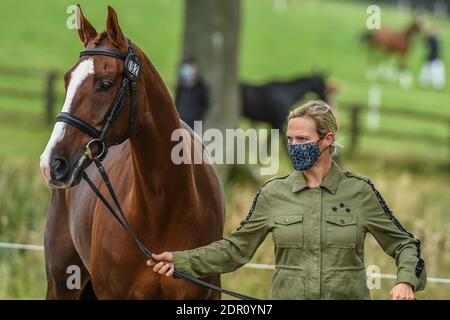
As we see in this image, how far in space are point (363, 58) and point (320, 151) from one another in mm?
31707

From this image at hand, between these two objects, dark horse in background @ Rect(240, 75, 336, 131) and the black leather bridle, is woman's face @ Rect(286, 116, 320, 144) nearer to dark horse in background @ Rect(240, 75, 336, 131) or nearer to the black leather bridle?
the black leather bridle

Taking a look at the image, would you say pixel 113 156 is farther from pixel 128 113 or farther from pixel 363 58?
pixel 363 58

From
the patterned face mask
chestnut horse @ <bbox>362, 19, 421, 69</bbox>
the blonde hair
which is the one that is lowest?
the patterned face mask

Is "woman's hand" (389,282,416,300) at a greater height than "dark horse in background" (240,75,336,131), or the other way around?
"dark horse in background" (240,75,336,131)

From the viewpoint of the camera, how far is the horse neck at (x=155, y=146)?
211 inches

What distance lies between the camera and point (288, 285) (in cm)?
443

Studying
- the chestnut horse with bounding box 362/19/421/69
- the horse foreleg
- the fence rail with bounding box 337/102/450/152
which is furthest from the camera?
the chestnut horse with bounding box 362/19/421/69

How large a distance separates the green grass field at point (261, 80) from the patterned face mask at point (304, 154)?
397 cm

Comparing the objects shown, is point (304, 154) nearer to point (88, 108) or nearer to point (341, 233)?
point (341, 233)

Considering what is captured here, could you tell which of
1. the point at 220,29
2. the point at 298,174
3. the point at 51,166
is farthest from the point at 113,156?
the point at 220,29

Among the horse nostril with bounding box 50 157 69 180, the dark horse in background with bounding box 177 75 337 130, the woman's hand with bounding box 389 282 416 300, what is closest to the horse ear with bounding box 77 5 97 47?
the horse nostril with bounding box 50 157 69 180

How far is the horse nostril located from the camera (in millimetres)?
4773

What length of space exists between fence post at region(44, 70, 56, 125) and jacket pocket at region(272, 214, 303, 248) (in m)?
17.1

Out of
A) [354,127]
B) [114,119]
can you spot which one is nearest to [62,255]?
[114,119]
